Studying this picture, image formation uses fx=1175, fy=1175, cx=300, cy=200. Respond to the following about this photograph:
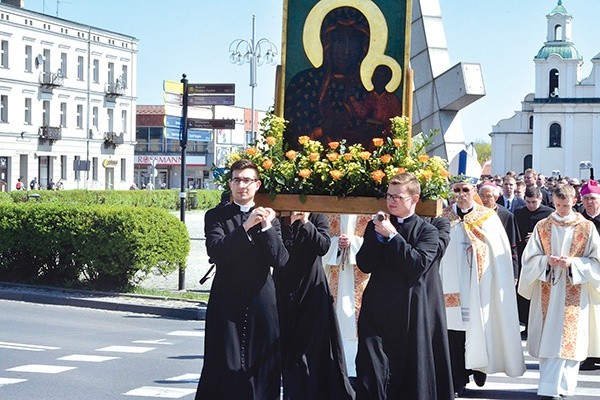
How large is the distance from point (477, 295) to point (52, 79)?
6085 centimetres

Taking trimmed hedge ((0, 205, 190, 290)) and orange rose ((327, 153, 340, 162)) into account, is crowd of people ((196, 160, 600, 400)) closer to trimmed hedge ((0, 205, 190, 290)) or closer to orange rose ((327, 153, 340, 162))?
orange rose ((327, 153, 340, 162))

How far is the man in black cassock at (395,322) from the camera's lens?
297 inches

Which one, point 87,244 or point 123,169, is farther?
point 123,169

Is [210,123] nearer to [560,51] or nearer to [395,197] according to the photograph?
[395,197]

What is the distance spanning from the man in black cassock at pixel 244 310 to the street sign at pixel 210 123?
455 inches

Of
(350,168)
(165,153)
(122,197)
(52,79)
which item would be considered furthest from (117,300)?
(165,153)

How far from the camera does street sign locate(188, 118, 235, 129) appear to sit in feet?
62.2

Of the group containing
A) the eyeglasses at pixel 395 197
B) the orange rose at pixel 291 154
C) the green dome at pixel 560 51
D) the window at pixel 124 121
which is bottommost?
the eyeglasses at pixel 395 197

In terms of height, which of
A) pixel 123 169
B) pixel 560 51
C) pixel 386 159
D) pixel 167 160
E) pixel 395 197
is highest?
pixel 560 51

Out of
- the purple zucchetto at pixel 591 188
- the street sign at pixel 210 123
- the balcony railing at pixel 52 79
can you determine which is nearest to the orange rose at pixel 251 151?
the purple zucchetto at pixel 591 188

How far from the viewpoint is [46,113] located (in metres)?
69.1

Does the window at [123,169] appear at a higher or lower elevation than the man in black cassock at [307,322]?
higher

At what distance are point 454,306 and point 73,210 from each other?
9.02m

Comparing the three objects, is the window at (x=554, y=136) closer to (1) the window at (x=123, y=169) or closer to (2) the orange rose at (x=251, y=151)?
(1) the window at (x=123, y=169)
